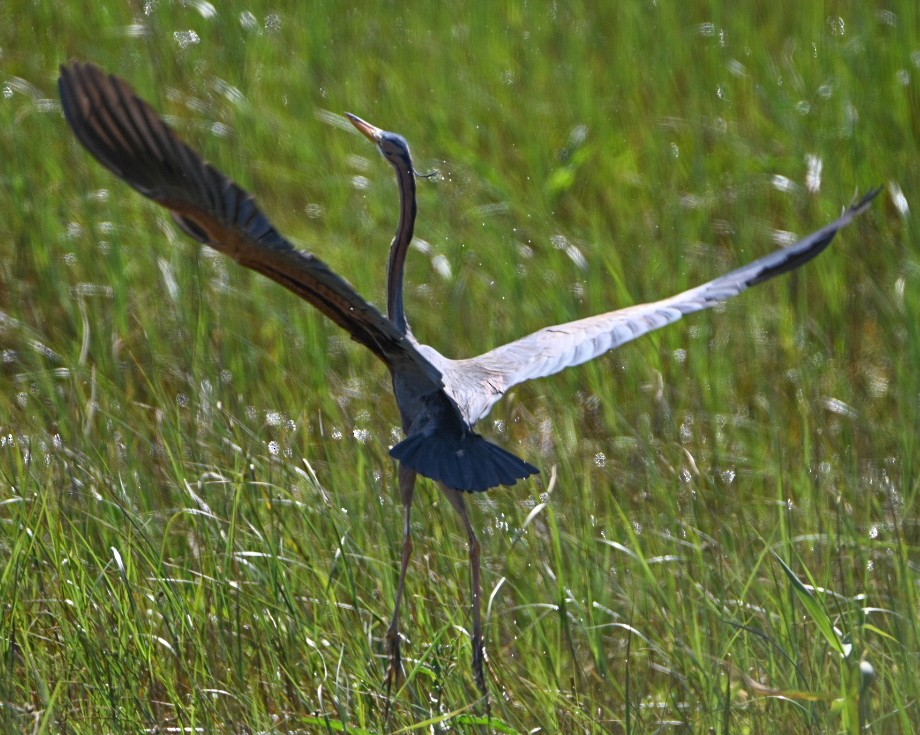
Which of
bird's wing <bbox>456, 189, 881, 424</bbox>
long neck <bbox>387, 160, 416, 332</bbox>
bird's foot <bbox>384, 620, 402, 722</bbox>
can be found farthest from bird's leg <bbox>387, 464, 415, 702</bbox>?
long neck <bbox>387, 160, 416, 332</bbox>

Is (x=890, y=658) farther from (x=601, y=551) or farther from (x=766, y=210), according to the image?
(x=766, y=210)

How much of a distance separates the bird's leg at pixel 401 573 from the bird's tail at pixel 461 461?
56 mm

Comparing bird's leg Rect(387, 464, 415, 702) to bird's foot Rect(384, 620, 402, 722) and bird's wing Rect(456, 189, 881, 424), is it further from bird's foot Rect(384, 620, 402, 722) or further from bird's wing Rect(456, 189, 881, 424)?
bird's wing Rect(456, 189, 881, 424)

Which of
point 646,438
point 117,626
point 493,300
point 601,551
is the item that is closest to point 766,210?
point 493,300

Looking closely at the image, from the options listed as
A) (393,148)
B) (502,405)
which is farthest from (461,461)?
(502,405)

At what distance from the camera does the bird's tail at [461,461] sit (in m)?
3.14

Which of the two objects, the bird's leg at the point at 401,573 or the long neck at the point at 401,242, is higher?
the long neck at the point at 401,242

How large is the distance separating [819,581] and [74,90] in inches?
77.9

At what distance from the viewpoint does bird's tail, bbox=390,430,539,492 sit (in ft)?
10.3

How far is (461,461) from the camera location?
3205 millimetres

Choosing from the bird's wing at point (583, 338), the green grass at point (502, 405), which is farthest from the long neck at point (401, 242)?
the green grass at point (502, 405)

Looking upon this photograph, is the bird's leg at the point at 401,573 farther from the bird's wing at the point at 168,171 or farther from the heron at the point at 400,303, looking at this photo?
the bird's wing at the point at 168,171

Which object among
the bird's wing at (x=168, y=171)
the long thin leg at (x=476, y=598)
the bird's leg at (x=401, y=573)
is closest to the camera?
the bird's wing at (x=168, y=171)

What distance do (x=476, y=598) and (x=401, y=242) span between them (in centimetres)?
90
